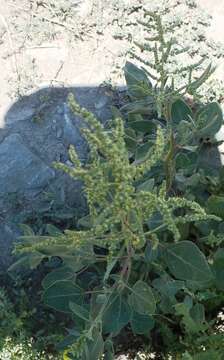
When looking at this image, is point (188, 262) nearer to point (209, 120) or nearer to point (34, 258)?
point (34, 258)

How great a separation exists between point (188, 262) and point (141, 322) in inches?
14.8

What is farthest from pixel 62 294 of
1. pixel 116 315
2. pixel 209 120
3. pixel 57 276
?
pixel 209 120

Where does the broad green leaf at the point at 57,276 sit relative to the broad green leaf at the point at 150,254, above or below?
below

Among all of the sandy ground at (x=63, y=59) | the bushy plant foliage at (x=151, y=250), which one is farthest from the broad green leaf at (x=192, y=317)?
the sandy ground at (x=63, y=59)

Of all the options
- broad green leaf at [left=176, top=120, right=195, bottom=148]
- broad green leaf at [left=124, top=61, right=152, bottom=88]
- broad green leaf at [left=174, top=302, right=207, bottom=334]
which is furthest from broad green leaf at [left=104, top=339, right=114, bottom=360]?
broad green leaf at [left=124, top=61, right=152, bottom=88]

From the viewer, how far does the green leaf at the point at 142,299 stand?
91.7 inches

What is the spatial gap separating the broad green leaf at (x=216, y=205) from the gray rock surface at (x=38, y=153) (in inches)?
30.3

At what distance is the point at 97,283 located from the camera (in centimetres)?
300

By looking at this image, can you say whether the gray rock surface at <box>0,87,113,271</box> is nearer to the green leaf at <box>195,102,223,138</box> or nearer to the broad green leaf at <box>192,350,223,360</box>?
the green leaf at <box>195,102,223,138</box>

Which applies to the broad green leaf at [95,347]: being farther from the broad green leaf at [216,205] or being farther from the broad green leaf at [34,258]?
the broad green leaf at [216,205]

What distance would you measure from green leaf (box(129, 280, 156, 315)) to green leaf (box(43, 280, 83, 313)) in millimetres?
271

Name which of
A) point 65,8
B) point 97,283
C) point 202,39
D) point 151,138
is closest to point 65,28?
point 65,8

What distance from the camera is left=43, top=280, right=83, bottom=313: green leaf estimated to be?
2.53 meters

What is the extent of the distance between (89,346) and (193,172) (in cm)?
100
